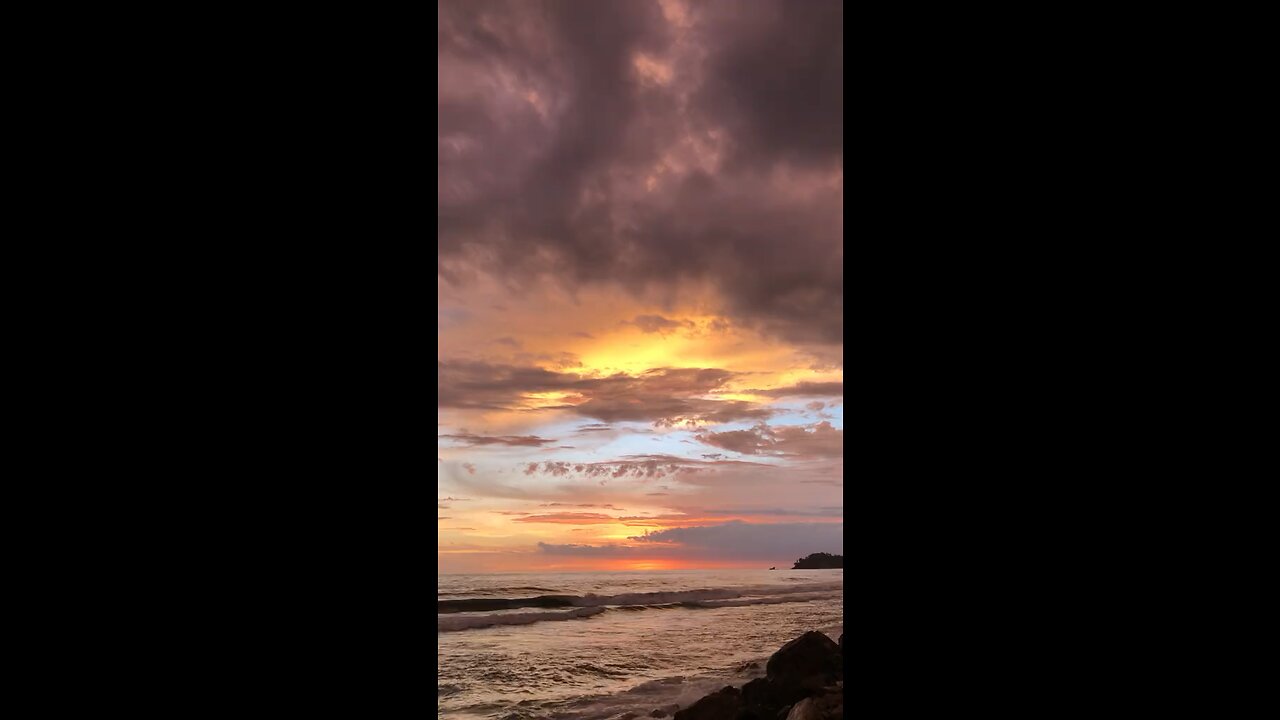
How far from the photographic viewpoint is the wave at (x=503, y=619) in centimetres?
1182

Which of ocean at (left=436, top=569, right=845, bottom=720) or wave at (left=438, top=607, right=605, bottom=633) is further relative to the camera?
wave at (left=438, top=607, right=605, bottom=633)

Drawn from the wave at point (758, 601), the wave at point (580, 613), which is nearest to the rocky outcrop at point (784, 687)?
the wave at point (580, 613)

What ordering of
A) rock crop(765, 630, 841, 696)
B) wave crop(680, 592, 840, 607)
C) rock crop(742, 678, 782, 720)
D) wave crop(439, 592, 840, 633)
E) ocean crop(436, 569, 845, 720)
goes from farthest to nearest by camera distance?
1. wave crop(680, 592, 840, 607)
2. wave crop(439, 592, 840, 633)
3. ocean crop(436, 569, 845, 720)
4. rock crop(765, 630, 841, 696)
5. rock crop(742, 678, 782, 720)

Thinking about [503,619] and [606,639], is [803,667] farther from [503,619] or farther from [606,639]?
[503,619]

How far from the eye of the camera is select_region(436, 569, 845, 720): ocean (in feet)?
24.4

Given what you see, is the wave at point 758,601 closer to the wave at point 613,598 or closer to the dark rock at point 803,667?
the wave at point 613,598

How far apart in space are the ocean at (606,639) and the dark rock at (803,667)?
0.33 m

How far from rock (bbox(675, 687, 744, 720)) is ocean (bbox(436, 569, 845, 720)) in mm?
1022

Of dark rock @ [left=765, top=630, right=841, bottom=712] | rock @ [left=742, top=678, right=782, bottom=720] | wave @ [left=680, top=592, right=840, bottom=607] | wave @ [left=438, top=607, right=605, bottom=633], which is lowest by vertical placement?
wave @ [left=680, top=592, right=840, bottom=607]

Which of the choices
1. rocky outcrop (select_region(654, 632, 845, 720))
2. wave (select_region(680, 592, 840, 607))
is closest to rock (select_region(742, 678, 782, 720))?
rocky outcrop (select_region(654, 632, 845, 720))

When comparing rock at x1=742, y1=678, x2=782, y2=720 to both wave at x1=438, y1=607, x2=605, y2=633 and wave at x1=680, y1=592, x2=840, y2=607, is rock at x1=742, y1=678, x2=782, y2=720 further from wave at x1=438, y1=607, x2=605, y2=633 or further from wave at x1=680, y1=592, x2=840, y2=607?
wave at x1=680, y1=592, x2=840, y2=607
